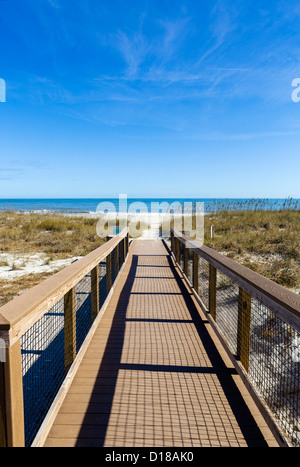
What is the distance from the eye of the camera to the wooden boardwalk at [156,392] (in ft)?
5.66

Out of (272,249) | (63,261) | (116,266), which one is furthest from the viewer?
(63,261)

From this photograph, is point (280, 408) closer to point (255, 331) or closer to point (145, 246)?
point (255, 331)

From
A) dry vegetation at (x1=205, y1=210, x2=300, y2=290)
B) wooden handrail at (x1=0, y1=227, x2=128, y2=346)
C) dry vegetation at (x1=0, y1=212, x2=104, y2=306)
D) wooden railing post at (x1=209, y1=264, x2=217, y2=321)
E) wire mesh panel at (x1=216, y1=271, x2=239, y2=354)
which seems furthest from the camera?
dry vegetation at (x1=0, y1=212, x2=104, y2=306)

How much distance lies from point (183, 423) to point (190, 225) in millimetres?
13597

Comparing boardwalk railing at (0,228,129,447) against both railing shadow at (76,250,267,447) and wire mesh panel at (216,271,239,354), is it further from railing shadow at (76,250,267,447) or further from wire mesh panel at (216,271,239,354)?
wire mesh panel at (216,271,239,354)

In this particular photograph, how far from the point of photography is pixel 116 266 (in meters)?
6.28

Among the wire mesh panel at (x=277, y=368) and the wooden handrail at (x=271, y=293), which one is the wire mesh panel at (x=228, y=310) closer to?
the wire mesh panel at (x=277, y=368)

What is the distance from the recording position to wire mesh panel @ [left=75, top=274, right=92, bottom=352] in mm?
4512

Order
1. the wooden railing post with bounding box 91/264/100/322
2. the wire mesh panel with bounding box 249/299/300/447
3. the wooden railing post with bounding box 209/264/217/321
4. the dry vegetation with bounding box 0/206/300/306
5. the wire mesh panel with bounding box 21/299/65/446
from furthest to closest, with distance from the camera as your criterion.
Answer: the dry vegetation with bounding box 0/206/300/306 < the wooden railing post with bounding box 91/264/100/322 < the wooden railing post with bounding box 209/264/217/321 < the wire mesh panel with bounding box 249/299/300/447 < the wire mesh panel with bounding box 21/299/65/446

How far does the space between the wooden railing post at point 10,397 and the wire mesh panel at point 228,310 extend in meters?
3.29

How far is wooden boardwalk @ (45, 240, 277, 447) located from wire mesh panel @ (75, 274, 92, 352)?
107cm

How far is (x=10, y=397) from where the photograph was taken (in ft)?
3.90

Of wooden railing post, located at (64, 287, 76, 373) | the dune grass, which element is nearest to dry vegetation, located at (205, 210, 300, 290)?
wooden railing post, located at (64, 287, 76, 373)
